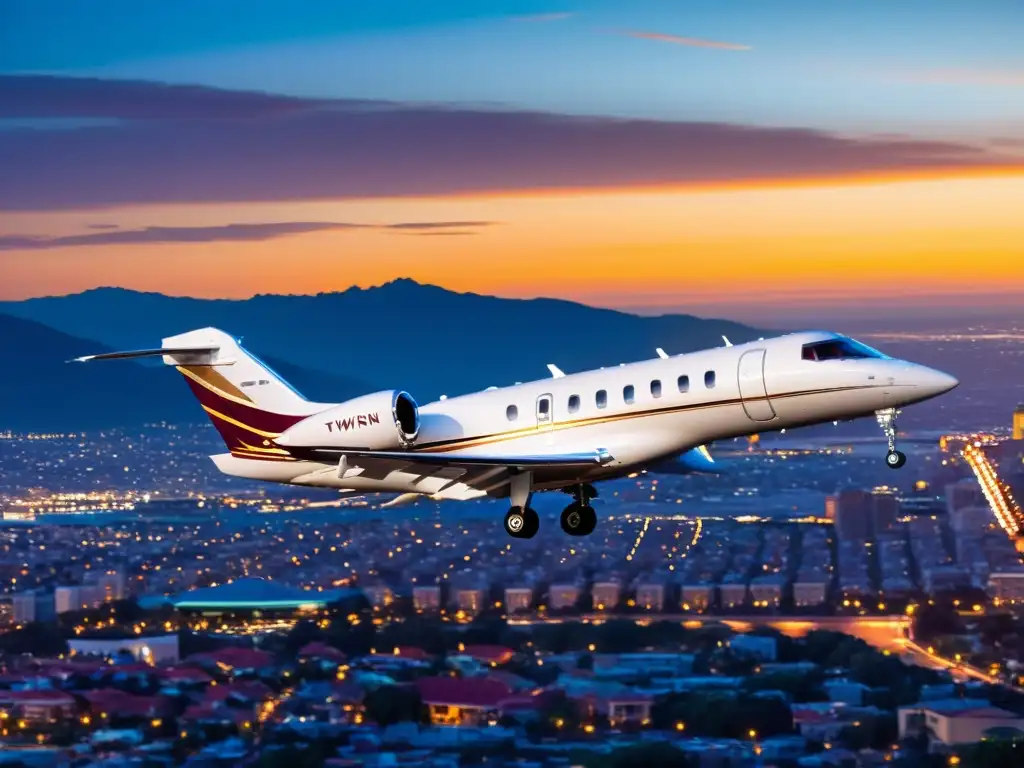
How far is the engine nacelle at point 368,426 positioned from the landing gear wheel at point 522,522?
2.70m

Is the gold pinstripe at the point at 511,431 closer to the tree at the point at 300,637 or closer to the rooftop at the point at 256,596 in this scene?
the tree at the point at 300,637

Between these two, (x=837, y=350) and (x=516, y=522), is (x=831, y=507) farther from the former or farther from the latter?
(x=837, y=350)

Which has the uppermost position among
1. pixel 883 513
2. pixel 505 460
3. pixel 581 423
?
pixel 883 513

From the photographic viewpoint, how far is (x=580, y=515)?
39.1 metres

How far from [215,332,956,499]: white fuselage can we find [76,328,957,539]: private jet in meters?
0.02

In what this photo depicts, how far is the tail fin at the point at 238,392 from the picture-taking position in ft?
140

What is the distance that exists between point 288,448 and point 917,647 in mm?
42571

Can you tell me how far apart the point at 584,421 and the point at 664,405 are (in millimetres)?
1664

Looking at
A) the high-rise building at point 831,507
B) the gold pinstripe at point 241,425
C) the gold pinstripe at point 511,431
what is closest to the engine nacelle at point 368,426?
the gold pinstripe at point 511,431

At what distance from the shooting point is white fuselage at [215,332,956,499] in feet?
119

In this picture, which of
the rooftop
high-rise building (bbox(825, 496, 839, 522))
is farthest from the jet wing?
high-rise building (bbox(825, 496, 839, 522))

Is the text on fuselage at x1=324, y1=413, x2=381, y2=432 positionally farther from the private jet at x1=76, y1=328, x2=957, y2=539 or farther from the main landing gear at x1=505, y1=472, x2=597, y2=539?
the main landing gear at x1=505, y1=472, x2=597, y2=539

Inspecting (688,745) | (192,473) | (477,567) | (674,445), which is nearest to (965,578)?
(477,567)

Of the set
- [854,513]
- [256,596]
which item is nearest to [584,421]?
[256,596]
